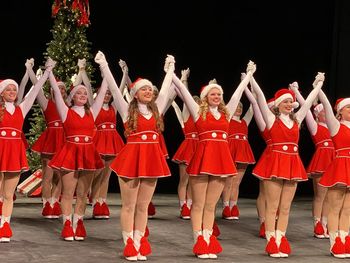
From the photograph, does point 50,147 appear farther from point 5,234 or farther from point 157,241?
point 157,241

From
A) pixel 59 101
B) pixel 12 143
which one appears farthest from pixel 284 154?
pixel 12 143

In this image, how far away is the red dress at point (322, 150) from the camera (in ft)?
24.8

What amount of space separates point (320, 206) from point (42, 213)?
106 inches

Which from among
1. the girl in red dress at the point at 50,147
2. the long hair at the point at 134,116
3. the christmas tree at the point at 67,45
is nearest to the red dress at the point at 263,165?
the long hair at the point at 134,116

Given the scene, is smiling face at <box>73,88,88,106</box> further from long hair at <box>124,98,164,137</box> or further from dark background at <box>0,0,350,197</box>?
dark background at <box>0,0,350,197</box>

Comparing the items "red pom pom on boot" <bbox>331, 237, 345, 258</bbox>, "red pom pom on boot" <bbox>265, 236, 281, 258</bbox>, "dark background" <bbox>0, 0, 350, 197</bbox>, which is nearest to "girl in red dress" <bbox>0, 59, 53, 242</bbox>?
"red pom pom on boot" <bbox>265, 236, 281, 258</bbox>

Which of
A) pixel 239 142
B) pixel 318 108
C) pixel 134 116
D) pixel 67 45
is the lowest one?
pixel 239 142

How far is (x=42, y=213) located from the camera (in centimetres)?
814

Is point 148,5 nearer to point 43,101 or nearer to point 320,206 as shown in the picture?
point 43,101

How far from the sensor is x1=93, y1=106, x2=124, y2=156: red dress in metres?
8.09

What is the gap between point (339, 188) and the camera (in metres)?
6.50

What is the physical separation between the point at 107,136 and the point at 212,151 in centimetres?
207

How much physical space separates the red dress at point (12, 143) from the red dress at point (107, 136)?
1463mm

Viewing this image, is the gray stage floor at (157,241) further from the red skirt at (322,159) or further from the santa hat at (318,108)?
the santa hat at (318,108)
